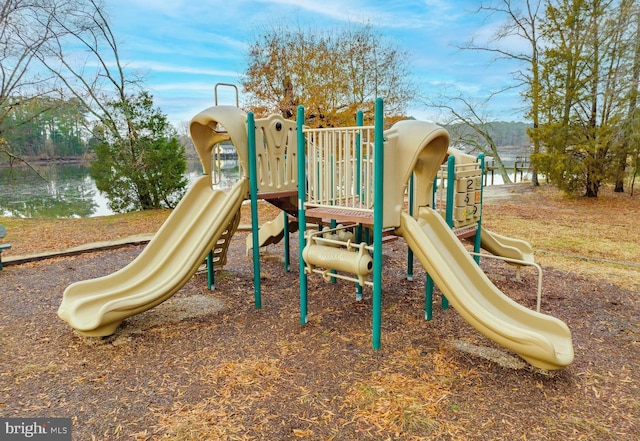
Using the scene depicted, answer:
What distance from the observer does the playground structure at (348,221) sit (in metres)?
3.66

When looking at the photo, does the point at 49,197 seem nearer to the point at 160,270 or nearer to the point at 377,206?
the point at 160,270

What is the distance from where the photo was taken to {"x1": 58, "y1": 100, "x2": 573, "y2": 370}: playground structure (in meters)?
3.66

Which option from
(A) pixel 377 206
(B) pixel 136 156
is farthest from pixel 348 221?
(B) pixel 136 156

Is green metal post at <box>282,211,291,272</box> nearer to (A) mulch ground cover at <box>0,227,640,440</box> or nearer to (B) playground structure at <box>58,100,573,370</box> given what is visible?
(B) playground structure at <box>58,100,573,370</box>

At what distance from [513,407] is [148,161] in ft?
42.5

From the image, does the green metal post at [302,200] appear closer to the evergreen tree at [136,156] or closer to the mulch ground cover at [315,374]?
the mulch ground cover at [315,374]

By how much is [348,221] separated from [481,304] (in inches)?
61.1

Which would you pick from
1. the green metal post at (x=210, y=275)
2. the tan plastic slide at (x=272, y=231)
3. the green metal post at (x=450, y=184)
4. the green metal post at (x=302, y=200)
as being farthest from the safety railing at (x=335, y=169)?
the green metal post at (x=210, y=275)

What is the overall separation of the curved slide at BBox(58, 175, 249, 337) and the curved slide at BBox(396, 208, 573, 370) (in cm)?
216

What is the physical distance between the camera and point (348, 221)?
441 cm

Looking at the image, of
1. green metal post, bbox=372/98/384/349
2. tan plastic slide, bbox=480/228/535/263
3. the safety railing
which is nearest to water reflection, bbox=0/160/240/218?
the safety railing

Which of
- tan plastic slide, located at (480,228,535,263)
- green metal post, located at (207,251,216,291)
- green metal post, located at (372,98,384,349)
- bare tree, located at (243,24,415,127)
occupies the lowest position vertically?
green metal post, located at (207,251,216,291)

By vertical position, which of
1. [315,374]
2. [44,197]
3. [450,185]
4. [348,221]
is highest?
[450,185]

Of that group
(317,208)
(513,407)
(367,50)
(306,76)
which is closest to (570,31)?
(367,50)
